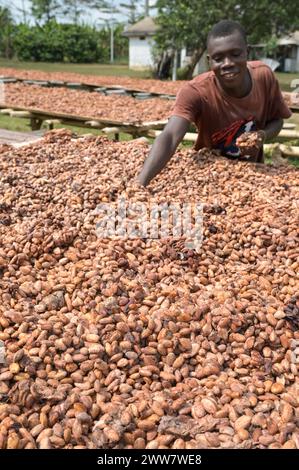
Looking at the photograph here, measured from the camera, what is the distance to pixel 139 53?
26609mm

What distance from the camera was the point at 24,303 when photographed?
1936 mm

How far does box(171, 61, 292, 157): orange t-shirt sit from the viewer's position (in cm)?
328

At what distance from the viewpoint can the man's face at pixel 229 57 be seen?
3049mm

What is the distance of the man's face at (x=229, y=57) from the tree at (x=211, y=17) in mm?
12404

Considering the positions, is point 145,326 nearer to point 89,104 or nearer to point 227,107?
point 227,107

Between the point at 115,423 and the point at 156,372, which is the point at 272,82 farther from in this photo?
the point at 115,423

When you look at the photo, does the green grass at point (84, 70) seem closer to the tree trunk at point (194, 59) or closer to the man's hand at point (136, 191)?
the tree trunk at point (194, 59)

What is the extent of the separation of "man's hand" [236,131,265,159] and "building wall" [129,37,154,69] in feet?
77.9

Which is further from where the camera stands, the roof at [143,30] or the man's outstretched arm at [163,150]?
the roof at [143,30]

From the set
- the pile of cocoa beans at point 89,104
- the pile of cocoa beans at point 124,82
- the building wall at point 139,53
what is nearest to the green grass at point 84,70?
the building wall at point 139,53

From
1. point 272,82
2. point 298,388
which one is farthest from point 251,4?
point 298,388

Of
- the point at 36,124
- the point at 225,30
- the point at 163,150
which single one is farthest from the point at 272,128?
the point at 36,124
